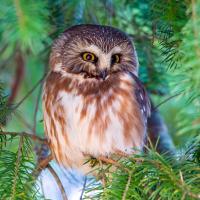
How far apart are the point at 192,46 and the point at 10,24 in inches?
24.0

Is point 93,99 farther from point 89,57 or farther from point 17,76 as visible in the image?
point 17,76

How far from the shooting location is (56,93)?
2.88 m

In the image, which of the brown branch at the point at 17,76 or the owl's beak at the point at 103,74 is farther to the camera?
the brown branch at the point at 17,76

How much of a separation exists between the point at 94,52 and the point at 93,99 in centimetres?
29

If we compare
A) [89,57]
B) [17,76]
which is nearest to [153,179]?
[89,57]

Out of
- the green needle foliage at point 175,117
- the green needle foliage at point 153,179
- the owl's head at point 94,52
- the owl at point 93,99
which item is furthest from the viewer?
the owl's head at point 94,52

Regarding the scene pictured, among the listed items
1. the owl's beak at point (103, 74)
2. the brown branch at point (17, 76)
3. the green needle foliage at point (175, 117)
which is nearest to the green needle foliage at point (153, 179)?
the green needle foliage at point (175, 117)

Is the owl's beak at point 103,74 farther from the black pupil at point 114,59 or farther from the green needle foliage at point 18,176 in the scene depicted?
the green needle foliage at point 18,176

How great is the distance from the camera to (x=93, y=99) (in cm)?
278

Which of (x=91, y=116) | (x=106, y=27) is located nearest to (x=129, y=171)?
(x=91, y=116)

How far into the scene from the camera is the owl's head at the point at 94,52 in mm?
2895

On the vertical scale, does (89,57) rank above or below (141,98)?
above

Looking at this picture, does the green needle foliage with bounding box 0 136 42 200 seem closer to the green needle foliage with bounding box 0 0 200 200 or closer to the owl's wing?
the green needle foliage with bounding box 0 0 200 200

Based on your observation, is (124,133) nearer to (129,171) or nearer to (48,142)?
(48,142)
